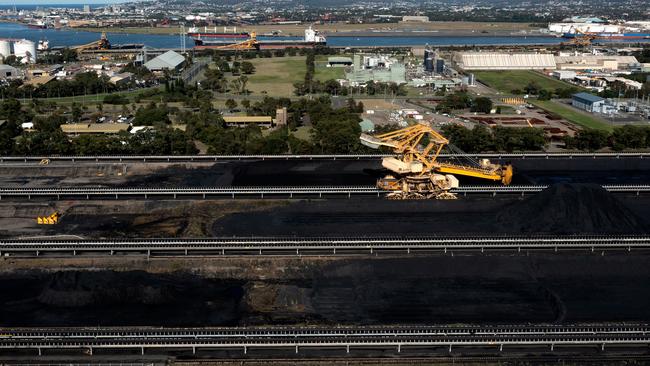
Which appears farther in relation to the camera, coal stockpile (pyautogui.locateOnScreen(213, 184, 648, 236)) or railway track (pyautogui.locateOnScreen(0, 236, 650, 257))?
coal stockpile (pyautogui.locateOnScreen(213, 184, 648, 236))

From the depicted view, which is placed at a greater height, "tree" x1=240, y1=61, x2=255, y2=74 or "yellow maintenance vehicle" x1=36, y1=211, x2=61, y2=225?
"tree" x1=240, y1=61, x2=255, y2=74

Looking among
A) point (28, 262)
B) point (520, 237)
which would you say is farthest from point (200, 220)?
point (520, 237)

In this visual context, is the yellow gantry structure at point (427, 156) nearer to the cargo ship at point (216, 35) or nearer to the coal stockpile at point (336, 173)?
the coal stockpile at point (336, 173)

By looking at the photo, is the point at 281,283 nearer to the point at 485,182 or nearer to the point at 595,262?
the point at 595,262

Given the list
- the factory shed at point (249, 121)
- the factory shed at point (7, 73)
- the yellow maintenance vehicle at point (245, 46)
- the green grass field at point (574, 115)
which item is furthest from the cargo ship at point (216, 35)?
the factory shed at point (249, 121)

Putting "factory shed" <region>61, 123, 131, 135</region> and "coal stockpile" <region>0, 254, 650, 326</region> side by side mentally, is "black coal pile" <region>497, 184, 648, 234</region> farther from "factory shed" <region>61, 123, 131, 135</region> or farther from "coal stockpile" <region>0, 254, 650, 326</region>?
"factory shed" <region>61, 123, 131, 135</region>

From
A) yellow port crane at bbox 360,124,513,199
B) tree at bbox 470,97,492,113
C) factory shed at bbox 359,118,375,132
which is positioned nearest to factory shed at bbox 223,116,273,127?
factory shed at bbox 359,118,375,132

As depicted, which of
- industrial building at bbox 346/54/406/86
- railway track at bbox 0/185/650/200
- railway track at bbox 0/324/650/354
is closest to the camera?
railway track at bbox 0/324/650/354
